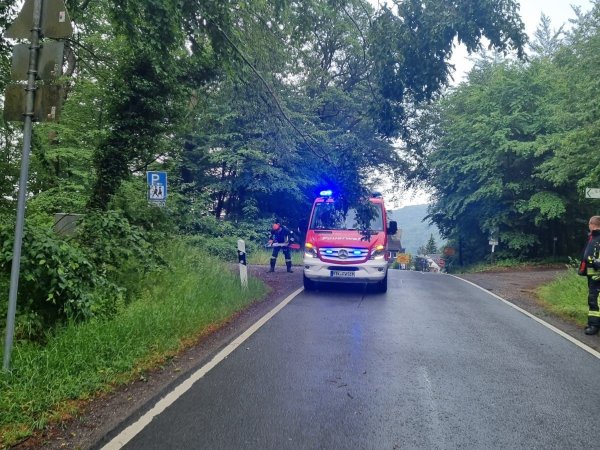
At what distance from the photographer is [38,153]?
10953 millimetres

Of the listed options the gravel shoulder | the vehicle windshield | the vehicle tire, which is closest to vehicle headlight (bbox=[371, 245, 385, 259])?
the vehicle windshield

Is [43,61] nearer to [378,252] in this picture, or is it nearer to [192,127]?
[378,252]

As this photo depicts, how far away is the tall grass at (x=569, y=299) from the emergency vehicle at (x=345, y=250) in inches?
150

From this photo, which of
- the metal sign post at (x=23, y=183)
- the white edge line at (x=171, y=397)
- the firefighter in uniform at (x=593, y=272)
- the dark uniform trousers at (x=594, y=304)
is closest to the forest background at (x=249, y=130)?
the metal sign post at (x=23, y=183)

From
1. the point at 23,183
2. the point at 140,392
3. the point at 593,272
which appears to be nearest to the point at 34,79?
the point at 23,183

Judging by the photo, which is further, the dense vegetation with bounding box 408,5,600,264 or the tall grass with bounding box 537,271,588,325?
the dense vegetation with bounding box 408,5,600,264

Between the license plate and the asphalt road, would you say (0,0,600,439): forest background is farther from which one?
the license plate

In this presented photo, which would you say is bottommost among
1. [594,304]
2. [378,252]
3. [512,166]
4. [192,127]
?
[594,304]

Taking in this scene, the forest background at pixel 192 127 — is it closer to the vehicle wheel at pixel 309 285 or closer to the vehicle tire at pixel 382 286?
the vehicle wheel at pixel 309 285

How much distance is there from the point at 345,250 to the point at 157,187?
460 cm

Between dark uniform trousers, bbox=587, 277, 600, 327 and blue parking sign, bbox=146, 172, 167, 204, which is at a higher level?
blue parking sign, bbox=146, 172, 167, 204

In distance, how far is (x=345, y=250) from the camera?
11.2 metres

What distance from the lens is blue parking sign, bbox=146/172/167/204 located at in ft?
37.0

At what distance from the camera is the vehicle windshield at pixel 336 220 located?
37.7ft
